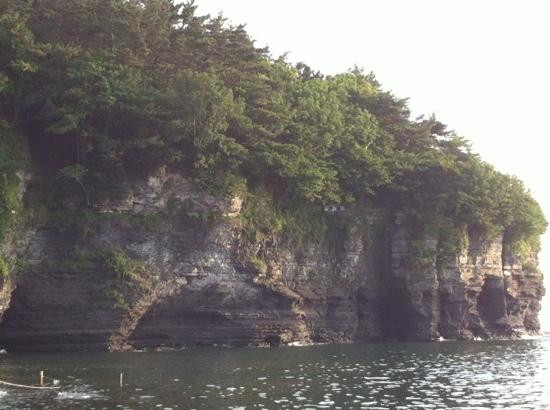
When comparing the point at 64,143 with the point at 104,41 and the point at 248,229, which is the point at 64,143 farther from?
the point at 248,229

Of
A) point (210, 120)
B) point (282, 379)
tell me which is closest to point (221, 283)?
point (210, 120)

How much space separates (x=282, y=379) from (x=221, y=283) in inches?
707

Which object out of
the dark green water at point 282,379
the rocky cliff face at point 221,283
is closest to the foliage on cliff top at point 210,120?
the rocky cliff face at point 221,283

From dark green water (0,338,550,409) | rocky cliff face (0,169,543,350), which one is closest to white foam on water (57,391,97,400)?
dark green water (0,338,550,409)

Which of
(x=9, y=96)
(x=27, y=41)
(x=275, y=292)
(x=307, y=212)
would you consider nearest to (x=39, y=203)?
(x=9, y=96)

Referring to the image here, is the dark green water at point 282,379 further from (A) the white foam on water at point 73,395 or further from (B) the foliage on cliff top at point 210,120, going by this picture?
(B) the foliage on cliff top at point 210,120

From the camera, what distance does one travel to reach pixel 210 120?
45.8 m

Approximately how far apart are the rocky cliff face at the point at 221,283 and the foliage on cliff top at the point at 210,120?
9.23 ft

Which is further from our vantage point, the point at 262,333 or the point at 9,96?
the point at 262,333

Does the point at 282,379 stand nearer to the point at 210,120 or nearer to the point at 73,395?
the point at 73,395

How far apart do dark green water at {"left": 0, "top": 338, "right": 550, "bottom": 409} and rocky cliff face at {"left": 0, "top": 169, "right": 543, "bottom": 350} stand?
332 centimetres

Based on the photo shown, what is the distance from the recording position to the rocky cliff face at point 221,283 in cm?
4259

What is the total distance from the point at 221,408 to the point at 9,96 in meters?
→ 27.4

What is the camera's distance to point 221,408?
2348 centimetres
